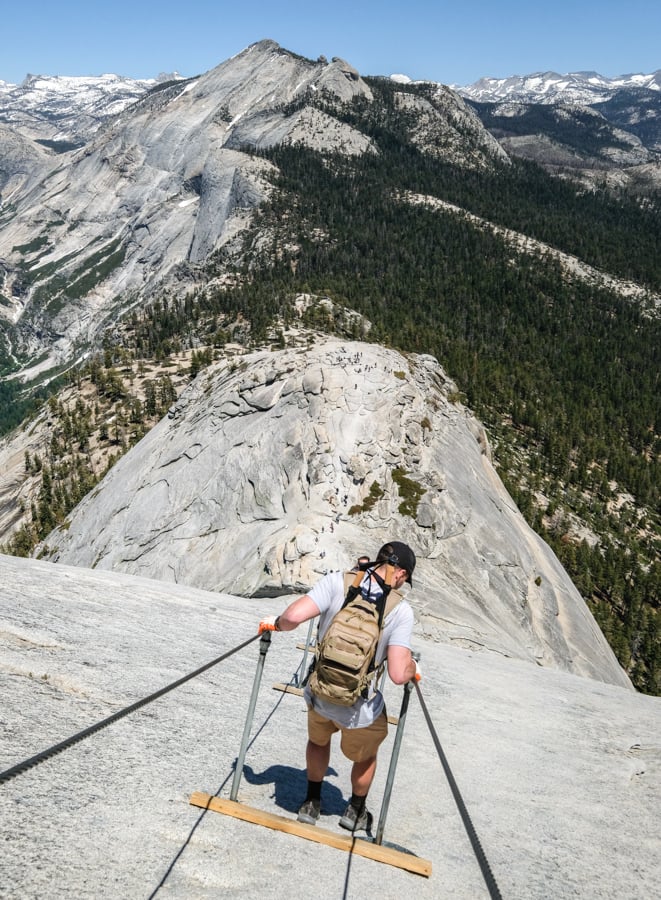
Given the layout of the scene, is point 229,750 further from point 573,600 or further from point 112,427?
point 112,427

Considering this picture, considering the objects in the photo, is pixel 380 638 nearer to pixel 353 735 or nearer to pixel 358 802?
pixel 353 735

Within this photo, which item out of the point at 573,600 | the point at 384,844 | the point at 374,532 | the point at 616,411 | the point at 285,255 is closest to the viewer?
the point at 384,844

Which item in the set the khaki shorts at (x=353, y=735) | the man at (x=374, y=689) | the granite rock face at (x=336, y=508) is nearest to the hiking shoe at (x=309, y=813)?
the man at (x=374, y=689)

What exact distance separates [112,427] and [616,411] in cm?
11902

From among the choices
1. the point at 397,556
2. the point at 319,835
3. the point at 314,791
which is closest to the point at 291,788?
the point at 314,791

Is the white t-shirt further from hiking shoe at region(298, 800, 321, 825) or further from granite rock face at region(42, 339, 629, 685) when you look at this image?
granite rock face at region(42, 339, 629, 685)

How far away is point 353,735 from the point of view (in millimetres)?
6293

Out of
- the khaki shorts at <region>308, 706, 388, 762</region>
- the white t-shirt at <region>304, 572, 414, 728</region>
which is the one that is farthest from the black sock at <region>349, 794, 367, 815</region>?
the white t-shirt at <region>304, 572, 414, 728</region>

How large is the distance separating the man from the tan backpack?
8.4 inches

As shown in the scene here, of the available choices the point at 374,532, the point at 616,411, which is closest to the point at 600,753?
the point at 374,532

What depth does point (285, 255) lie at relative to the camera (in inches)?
6260

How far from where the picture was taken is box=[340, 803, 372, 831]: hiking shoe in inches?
260

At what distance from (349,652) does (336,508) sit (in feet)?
66.4

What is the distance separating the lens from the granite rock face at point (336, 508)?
77.7 feet
